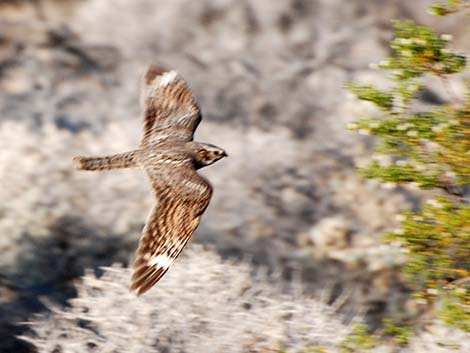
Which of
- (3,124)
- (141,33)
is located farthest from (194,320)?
(141,33)

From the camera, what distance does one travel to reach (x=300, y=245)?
13562mm

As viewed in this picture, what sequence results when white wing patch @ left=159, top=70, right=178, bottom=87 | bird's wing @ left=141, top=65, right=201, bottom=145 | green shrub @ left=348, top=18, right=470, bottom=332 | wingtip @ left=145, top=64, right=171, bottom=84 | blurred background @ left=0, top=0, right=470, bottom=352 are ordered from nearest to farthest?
green shrub @ left=348, top=18, right=470, bottom=332 < bird's wing @ left=141, top=65, right=201, bottom=145 < white wing patch @ left=159, top=70, right=178, bottom=87 < wingtip @ left=145, top=64, right=171, bottom=84 < blurred background @ left=0, top=0, right=470, bottom=352

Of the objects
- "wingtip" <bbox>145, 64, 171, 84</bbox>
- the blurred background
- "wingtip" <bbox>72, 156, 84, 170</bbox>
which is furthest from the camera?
the blurred background

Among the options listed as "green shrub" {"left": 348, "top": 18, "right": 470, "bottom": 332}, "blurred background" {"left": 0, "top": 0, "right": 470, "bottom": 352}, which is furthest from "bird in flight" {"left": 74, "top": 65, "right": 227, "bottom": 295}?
"blurred background" {"left": 0, "top": 0, "right": 470, "bottom": 352}

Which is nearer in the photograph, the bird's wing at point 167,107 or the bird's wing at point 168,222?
the bird's wing at point 168,222

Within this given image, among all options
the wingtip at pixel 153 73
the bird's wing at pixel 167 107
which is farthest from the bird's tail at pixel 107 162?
the wingtip at pixel 153 73

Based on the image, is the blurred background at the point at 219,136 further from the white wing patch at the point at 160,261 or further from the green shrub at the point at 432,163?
the green shrub at the point at 432,163

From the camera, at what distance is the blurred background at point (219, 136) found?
12891 mm

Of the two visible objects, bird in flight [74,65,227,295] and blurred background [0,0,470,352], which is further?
blurred background [0,0,470,352]

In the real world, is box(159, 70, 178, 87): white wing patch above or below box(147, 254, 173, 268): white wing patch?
above

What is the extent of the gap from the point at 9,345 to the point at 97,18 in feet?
22.4

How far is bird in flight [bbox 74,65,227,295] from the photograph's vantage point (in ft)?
24.2

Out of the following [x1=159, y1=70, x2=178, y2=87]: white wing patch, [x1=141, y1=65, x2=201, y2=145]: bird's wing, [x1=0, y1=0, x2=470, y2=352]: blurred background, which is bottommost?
[x1=0, y1=0, x2=470, y2=352]: blurred background

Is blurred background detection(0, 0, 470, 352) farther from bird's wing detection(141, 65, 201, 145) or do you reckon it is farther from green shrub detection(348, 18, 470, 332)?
green shrub detection(348, 18, 470, 332)
